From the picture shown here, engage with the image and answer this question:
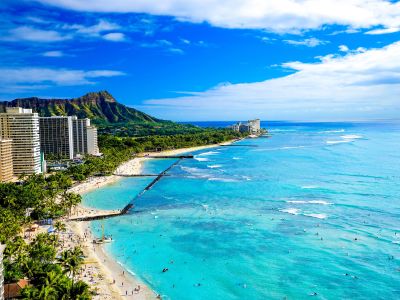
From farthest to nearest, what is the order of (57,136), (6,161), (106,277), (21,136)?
(57,136) → (21,136) → (6,161) → (106,277)

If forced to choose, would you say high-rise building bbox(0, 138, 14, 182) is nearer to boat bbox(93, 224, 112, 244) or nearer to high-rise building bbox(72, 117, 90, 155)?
boat bbox(93, 224, 112, 244)

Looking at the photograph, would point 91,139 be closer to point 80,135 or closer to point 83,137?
point 83,137

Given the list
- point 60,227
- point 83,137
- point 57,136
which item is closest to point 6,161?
point 60,227

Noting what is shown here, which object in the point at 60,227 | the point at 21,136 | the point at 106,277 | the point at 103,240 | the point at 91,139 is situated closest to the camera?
the point at 106,277

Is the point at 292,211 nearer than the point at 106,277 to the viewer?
No

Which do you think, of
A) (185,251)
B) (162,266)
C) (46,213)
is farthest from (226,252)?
(46,213)

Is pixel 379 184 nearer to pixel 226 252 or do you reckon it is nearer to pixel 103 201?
pixel 226 252

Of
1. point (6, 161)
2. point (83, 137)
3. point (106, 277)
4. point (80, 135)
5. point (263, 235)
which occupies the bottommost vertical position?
point (106, 277)
